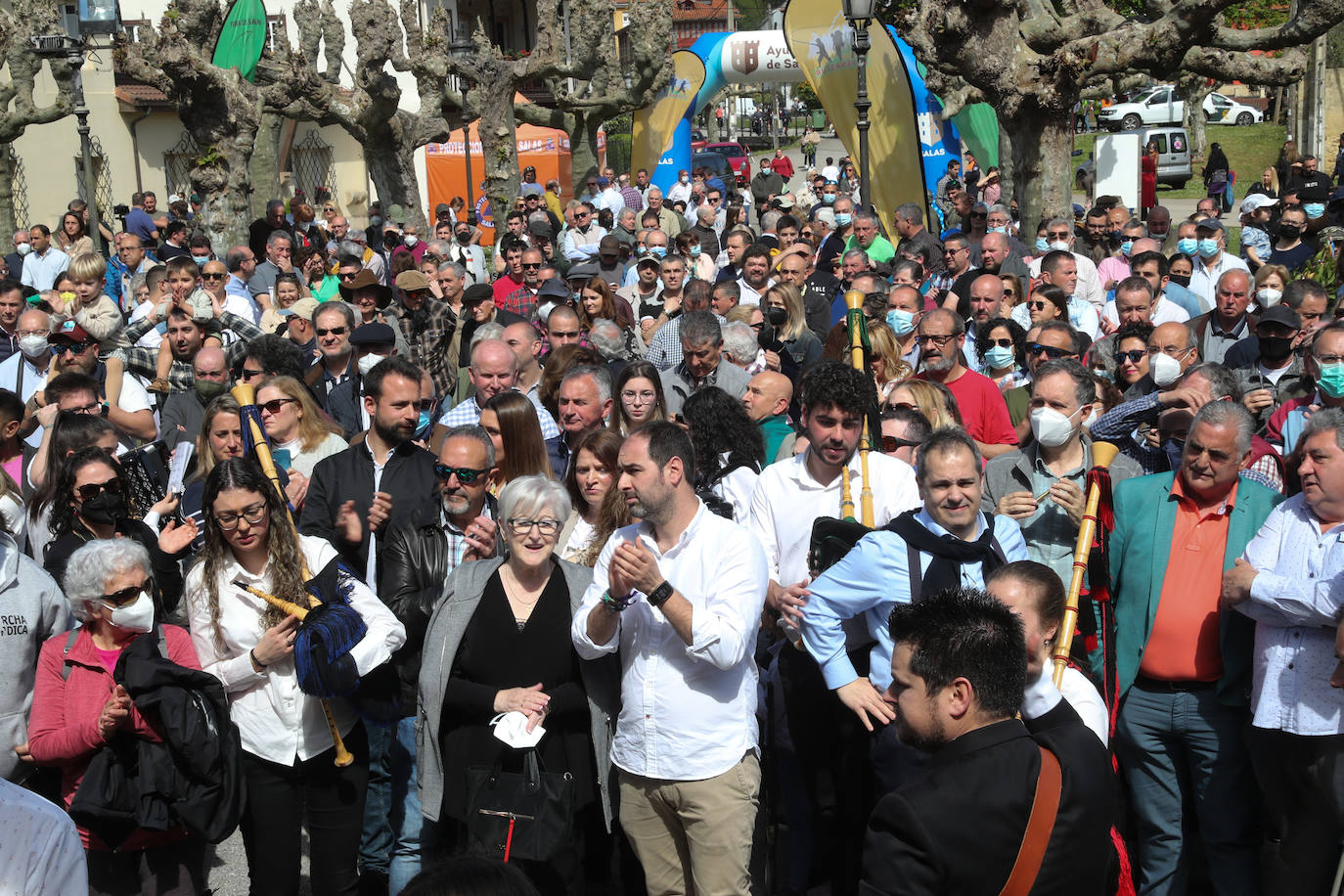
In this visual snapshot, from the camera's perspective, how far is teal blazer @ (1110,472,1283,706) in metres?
4.60

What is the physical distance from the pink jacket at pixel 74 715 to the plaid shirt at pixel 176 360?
144 inches

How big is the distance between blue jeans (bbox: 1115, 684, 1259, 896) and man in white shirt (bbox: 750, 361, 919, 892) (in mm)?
1011

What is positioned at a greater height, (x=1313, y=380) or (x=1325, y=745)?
(x=1313, y=380)

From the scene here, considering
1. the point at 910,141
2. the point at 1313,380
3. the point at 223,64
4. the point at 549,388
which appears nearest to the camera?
the point at 1313,380

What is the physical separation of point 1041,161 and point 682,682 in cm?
1384

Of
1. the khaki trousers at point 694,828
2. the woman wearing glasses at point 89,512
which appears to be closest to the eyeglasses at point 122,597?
the woman wearing glasses at point 89,512

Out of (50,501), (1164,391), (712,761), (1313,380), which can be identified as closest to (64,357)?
(50,501)

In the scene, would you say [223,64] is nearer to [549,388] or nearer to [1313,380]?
[549,388]

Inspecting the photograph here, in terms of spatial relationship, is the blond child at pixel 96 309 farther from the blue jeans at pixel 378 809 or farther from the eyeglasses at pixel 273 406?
the blue jeans at pixel 378 809

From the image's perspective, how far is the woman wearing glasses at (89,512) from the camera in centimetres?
522

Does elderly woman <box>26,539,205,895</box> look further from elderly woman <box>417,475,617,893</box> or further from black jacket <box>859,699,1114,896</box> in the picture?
black jacket <box>859,699,1114,896</box>

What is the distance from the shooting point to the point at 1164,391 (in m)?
5.89

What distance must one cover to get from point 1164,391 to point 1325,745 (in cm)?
204

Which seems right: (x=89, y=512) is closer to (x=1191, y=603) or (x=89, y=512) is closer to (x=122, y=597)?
(x=122, y=597)
